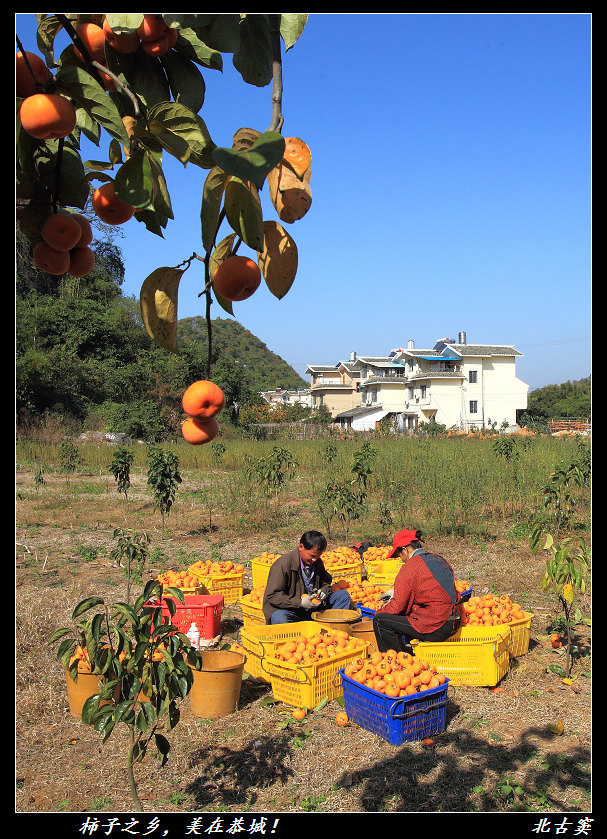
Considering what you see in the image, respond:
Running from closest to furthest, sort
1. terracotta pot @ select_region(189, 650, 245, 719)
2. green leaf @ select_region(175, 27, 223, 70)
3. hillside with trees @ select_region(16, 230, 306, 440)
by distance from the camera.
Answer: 1. green leaf @ select_region(175, 27, 223, 70)
2. terracotta pot @ select_region(189, 650, 245, 719)
3. hillside with trees @ select_region(16, 230, 306, 440)

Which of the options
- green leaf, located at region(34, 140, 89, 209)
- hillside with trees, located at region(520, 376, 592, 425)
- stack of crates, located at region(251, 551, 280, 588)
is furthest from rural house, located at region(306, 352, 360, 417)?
green leaf, located at region(34, 140, 89, 209)

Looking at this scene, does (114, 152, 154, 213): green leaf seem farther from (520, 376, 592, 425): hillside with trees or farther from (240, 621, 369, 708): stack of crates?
(520, 376, 592, 425): hillside with trees

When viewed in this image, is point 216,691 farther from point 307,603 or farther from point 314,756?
point 307,603

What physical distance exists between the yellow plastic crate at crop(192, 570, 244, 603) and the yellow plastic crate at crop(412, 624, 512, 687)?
77.4 inches

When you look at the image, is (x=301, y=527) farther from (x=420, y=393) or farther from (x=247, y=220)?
(x=420, y=393)

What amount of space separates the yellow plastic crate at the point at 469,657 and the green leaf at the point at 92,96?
386 centimetres

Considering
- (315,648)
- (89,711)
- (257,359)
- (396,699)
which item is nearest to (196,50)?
(89,711)

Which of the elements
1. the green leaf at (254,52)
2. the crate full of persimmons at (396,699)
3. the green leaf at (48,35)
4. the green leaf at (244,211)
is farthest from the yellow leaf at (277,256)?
the crate full of persimmons at (396,699)

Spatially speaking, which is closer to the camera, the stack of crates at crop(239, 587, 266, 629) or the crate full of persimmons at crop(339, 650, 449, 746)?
the crate full of persimmons at crop(339, 650, 449, 746)

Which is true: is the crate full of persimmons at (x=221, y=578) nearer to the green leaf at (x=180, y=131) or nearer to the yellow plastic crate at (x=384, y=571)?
the yellow plastic crate at (x=384, y=571)

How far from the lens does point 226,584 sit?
555cm

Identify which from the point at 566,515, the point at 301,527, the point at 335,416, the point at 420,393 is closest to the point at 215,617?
the point at 301,527

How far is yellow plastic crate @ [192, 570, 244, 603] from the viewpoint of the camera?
5.44 meters

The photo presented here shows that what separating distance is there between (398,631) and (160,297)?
3.77 meters
